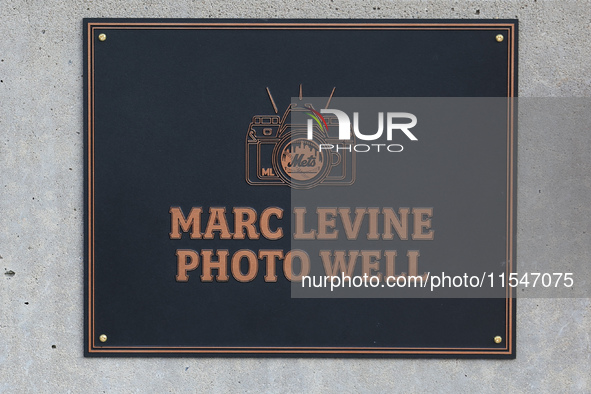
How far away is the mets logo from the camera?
2.61 meters

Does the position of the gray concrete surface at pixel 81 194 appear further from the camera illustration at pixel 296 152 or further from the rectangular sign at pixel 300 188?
the camera illustration at pixel 296 152

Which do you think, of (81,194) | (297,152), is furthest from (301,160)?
(81,194)

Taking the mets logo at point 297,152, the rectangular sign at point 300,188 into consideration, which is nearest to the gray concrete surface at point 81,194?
the rectangular sign at point 300,188

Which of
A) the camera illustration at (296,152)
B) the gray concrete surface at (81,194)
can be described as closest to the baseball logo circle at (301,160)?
the camera illustration at (296,152)

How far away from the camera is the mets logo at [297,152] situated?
2613 mm

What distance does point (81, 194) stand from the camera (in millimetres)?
2625

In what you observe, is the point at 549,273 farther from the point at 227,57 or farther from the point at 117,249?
the point at 117,249

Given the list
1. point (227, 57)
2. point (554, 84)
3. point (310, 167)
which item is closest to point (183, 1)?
point (227, 57)

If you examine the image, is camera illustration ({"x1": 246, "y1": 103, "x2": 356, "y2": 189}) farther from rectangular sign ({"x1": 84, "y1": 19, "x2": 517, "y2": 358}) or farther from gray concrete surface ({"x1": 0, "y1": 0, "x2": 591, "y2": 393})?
gray concrete surface ({"x1": 0, "y1": 0, "x2": 591, "y2": 393})

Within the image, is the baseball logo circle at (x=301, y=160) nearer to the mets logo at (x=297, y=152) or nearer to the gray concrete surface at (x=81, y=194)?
the mets logo at (x=297, y=152)

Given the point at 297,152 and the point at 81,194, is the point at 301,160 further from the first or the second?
the point at 81,194

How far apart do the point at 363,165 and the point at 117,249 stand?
1.03 meters

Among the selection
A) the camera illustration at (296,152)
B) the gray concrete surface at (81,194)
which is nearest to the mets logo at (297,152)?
the camera illustration at (296,152)

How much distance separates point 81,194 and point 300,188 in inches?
34.3
